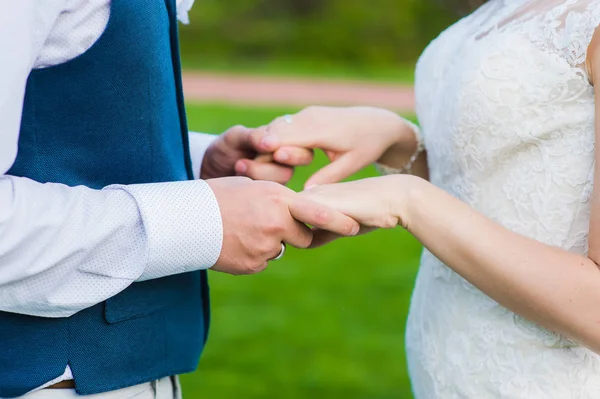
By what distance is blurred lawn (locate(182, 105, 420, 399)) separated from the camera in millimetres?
4805

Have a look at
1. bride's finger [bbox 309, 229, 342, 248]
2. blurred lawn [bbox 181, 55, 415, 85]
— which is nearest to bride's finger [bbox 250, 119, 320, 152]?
bride's finger [bbox 309, 229, 342, 248]

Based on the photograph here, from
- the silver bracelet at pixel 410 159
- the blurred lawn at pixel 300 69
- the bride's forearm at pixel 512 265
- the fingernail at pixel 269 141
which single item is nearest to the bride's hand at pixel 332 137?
the fingernail at pixel 269 141

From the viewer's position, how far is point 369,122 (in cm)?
236

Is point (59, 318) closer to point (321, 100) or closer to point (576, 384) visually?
point (576, 384)

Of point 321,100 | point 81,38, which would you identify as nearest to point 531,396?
point 81,38

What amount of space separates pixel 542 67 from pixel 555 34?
0.26 feet

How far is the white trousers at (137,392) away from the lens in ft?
5.73

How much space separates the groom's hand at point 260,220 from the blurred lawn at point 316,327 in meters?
2.94

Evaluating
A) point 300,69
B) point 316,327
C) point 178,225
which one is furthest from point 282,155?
point 300,69

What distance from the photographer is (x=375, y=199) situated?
1.93m

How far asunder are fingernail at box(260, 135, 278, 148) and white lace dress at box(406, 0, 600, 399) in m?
0.43

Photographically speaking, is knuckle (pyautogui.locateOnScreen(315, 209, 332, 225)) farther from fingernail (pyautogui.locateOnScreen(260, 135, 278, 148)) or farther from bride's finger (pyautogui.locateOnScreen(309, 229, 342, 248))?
fingernail (pyautogui.locateOnScreen(260, 135, 278, 148))

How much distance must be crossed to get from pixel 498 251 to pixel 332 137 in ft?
2.00

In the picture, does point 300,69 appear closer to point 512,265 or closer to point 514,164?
point 514,164
